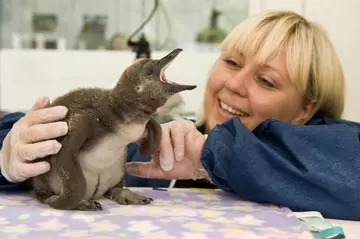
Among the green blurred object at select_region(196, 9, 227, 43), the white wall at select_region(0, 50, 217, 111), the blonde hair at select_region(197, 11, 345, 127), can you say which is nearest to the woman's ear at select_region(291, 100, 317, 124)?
the blonde hair at select_region(197, 11, 345, 127)

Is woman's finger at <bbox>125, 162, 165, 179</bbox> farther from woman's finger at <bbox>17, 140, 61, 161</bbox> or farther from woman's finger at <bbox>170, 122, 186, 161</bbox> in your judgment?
woman's finger at <bbox>17, 140, 61, 161</bbox>

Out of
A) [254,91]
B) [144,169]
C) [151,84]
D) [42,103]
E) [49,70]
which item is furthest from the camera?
[49,70]

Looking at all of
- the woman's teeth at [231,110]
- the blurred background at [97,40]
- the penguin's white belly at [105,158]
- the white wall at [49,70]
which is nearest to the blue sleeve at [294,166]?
the penguin's white belly at [105,158]

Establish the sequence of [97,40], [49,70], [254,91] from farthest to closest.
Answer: [97,40] < [49,70] < [254,91]

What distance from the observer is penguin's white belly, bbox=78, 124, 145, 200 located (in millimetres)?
587

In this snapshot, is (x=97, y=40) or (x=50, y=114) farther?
(x=97, y=40)

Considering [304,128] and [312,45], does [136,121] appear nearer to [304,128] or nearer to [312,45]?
[304,128]

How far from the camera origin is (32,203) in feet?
2.22

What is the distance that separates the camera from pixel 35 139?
62cm

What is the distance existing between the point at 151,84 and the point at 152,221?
0.16 m

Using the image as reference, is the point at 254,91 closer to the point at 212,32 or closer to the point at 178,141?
the point at 178,141

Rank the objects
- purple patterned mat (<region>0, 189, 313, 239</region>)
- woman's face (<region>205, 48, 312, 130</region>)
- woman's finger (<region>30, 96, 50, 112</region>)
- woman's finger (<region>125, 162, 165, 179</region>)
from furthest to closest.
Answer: woman's face (<region>205, 48, 312, 130</region>)
woman's finger (<region>125, 162, 165, 179</region>)
woman's finger (<region>30, 96, 50, 112</region>)
purple patterned mat (<region>0, 189, 313, 239</region>)

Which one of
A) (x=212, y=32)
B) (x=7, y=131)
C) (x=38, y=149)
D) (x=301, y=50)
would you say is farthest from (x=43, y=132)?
(x=212, y=32)

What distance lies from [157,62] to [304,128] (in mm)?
300
